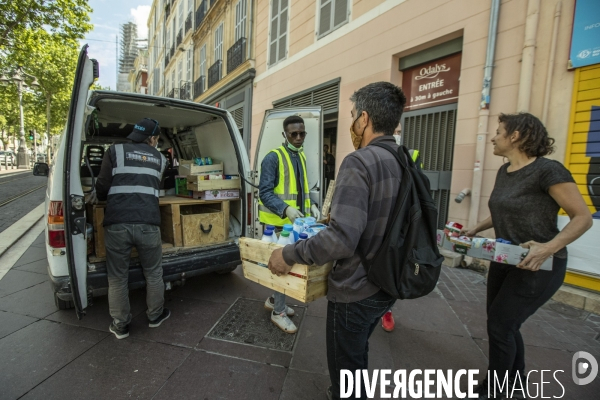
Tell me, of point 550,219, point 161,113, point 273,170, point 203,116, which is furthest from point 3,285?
point 550,219

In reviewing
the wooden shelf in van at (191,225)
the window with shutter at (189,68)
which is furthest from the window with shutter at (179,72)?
the wooden shelf in van at (191,225)

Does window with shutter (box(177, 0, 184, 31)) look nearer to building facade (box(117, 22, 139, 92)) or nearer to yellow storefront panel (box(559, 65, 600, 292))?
yellow storefront panel (box(559, 65, 600, 292))

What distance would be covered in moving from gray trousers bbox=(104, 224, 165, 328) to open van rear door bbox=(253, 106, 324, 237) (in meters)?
1.16

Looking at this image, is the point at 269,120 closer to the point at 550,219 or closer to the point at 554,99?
the point at 550,219

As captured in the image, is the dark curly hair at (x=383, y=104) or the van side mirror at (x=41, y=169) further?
the van side mirror at (x=41, y=169)

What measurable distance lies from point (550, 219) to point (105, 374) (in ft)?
10.4

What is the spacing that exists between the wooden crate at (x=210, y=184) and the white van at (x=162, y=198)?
0.61 ft

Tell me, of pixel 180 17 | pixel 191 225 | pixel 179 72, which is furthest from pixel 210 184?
pixel 180 17

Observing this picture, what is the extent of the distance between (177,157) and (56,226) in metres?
3.07

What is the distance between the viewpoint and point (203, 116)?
12.7 ft

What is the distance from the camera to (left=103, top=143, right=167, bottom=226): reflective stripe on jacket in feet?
8.18

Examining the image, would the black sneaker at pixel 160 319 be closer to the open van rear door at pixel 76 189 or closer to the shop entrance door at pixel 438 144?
the open van rear door at pixel 76 189

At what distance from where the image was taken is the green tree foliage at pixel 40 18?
9.60m

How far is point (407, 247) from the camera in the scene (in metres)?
1.33
